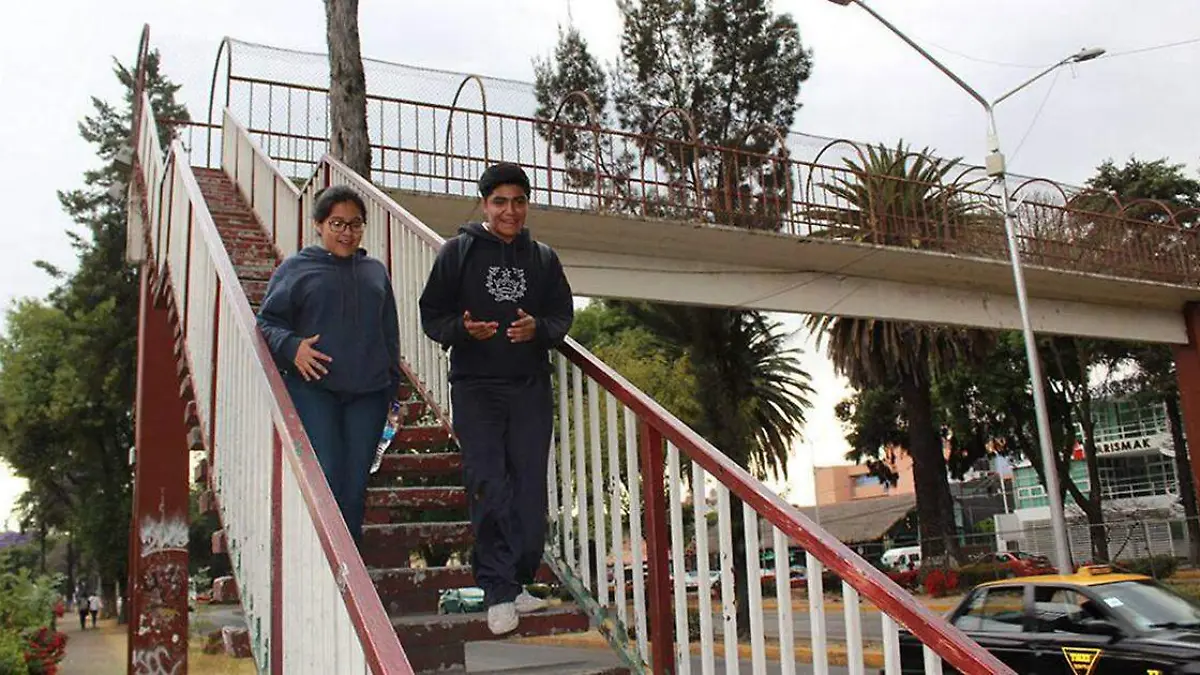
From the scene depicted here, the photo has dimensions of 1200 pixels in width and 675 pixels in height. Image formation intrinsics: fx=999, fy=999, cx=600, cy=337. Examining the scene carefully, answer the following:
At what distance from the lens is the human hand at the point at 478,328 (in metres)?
3.97

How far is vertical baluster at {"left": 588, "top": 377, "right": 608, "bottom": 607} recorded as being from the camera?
4266 mm

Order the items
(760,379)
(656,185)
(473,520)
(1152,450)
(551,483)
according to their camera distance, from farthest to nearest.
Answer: (1152,450), (760,379), (656,185), (551,483), (473,520)

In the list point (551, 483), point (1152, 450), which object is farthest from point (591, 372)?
point (1152, 450)

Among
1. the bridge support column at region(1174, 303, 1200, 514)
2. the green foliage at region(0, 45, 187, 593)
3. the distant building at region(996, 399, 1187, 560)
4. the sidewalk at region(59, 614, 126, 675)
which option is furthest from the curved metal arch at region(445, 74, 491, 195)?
the distant building at region(996, 399, 1187, 560)

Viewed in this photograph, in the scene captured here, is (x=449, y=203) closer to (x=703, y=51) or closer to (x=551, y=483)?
(x=551, y=483)

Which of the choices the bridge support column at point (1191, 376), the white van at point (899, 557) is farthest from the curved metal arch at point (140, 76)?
the white van at point (899, 557)

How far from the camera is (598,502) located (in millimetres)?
4324

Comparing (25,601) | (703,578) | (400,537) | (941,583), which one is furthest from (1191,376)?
(25,601)

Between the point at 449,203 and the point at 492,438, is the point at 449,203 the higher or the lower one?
the higher one

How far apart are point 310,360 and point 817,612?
2069 mm

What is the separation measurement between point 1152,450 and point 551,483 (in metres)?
50.0

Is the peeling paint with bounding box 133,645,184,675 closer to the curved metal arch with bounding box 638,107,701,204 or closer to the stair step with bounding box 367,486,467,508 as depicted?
the stair step with bounding box 367,486,467,508

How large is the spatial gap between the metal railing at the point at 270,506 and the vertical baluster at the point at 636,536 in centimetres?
144

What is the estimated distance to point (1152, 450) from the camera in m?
47.1
